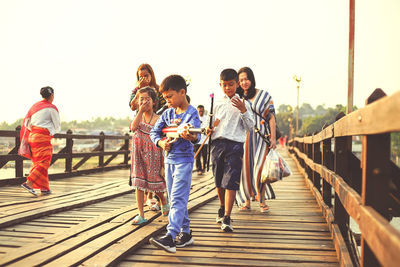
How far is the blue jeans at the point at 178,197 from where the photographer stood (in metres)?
3.51

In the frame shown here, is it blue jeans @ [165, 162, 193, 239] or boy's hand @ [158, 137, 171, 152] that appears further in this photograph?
boy's hand @ [158, 137, 171, 152]

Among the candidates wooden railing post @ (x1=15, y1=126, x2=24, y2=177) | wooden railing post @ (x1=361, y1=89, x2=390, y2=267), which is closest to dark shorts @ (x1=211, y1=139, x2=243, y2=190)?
wooden railing post @ (x1=361, y1=89, x2=390, y2=267)

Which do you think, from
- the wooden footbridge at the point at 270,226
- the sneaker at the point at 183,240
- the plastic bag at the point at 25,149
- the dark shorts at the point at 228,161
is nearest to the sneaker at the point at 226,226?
the wooden footbridge at the point at 270,226

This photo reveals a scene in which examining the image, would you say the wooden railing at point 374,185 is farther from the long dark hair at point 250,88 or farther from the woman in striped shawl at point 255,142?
the long dark hair at point 250,88

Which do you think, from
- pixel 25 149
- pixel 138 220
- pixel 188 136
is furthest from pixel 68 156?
pixel 188 136

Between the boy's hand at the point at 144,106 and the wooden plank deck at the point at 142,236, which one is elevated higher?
the boy's hand at the point at 144,106

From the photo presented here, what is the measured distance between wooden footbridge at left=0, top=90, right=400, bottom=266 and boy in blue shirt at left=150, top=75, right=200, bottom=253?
0.24 metres

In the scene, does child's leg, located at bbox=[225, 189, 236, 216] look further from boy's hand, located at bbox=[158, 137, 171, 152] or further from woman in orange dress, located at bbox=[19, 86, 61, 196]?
woman in orange dress, located at bbox=[19, 86, 61, 196]

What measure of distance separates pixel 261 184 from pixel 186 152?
2268 mm

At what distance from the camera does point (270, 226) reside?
4605 mm

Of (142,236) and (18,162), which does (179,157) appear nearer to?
(142,236)

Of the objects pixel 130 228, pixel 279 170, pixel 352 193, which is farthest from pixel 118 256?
pixel 279 170

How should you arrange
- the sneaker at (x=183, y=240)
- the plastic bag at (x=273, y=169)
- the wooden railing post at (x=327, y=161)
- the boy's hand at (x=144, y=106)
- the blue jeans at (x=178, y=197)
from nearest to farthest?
1. the blue jeans at (x=178, y=197)
2. the sneaker at (x=183, y=240)
3. the boy's hand at (x=144, y=106)
4. the wooden railing post at (x=327, y=161)
5. the plastic bag at (x=273, y=169)

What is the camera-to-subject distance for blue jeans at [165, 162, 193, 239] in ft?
11.5
